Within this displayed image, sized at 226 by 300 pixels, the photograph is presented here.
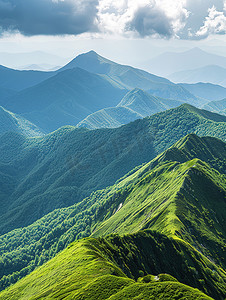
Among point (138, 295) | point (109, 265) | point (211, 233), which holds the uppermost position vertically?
point (138, 295)

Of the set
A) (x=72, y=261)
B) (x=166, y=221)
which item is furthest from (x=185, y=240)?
(x=72, y=261)

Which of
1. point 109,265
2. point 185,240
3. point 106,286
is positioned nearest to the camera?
point 106,286

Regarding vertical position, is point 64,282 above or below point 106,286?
below

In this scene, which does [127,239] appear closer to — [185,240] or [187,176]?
[185,240]

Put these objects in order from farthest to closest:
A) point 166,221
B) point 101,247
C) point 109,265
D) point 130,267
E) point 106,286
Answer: point 166,221 → point 101,247 → point 130,267 → point 109,265 → point 106,286

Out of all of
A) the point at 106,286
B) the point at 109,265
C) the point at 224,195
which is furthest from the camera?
the point at 224,195

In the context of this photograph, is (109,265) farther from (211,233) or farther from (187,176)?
(187,176)

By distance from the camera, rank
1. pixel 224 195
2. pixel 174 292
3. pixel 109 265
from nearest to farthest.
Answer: pixel 174 292
pixel 109 265
pixel 224 195

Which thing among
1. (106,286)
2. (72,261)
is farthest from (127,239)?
(106,286)

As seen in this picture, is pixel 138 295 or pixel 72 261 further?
pixel 72 261
